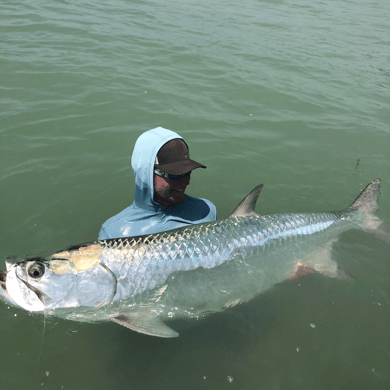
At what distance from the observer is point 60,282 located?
105 inches

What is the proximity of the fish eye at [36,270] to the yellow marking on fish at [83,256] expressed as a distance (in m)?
0.13

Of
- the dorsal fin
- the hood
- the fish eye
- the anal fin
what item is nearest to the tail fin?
the anal fin

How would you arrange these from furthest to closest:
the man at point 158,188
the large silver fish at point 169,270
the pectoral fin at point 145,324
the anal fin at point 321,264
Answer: the anal fin at point 321,264, the man at point 158,188, the pectoral fin at point 145,324, the large silver fish at point 169,270

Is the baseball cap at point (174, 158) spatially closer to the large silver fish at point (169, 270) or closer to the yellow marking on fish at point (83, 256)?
the large silver fish at point (169, 270)

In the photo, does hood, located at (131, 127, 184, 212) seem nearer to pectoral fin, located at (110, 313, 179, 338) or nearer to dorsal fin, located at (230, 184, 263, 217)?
dorsal fin, located at (230, 184, 263, 217)

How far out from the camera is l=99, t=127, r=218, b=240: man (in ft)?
10.5

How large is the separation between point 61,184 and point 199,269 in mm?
3115

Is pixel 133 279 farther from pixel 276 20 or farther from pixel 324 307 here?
pixel 276 20

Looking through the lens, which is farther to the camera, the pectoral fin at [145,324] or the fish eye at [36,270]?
the pectoral fin at [145,324]

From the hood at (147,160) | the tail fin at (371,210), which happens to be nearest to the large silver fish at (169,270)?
the hood at (147,160)

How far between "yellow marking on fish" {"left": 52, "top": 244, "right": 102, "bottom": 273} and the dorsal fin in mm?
1422

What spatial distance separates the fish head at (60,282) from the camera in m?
2.56

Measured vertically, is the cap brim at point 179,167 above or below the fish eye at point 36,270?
above

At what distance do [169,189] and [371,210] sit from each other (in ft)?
9.09
